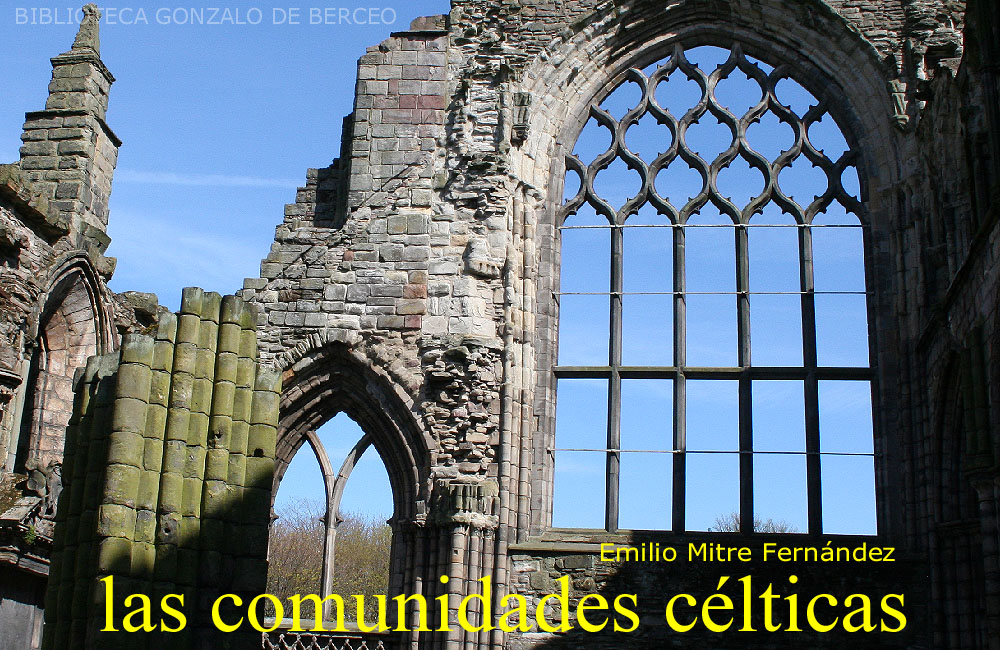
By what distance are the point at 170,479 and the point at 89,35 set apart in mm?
8502

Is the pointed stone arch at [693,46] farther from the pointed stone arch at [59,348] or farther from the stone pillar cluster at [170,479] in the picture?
the stone pillar cluster at [170,479]

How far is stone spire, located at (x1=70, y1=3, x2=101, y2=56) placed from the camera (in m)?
13.8

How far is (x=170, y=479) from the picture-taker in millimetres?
6980

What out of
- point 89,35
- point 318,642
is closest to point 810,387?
point 318,642

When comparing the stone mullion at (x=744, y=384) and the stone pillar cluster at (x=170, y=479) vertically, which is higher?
the stone mullion at (x=744, y=384)

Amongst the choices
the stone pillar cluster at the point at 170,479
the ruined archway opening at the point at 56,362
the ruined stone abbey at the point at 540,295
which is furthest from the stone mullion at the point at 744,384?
the ruined archway opening at the point at 56,362

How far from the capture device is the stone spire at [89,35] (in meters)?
13.8

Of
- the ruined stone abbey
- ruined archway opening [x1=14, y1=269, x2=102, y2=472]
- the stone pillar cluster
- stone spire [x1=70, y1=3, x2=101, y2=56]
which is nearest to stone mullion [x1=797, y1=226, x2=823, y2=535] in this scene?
the ruined stone abbey

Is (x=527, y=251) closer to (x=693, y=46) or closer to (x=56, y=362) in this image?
(x=693, y=46)

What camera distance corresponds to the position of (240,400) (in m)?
7.37

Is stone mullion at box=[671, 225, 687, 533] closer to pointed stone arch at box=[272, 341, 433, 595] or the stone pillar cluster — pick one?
pointed stone arch at box=[272, 341, 433, 595]

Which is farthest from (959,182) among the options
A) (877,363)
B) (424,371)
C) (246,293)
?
(246,293)

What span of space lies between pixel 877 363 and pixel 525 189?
3.97 meters

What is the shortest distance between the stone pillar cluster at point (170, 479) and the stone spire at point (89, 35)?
7.41 meters
